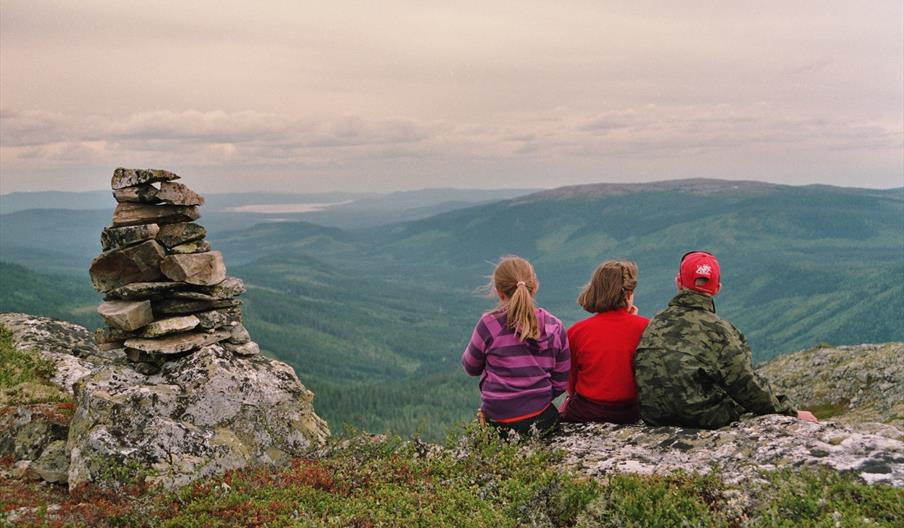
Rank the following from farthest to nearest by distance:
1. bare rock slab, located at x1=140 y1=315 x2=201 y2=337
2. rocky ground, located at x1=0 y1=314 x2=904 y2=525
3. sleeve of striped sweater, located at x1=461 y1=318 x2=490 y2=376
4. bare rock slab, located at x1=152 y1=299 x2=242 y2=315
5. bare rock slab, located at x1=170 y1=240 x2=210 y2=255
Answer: bare rock slab, located at x1=170 y1=240 x2=210 y2=255
bare rock slab, located at x1=152 y1=299 x2=242 y2=315
bare rock slab, located at x1=140 y1=315 x2=201 y2=337
sleeve of striped sweater, located at x1=461 y1=318 x2=490 y2=376
rocky ground, located at x1=0 y1=314 x2=904 y2=525

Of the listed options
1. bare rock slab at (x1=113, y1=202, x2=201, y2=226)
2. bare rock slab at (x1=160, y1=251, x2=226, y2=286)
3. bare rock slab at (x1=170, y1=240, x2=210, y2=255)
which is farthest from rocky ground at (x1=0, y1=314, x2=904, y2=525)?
bare rock slab at (x1=113, y1=202, x2=201, y2=226)

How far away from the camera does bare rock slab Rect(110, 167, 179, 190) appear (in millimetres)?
16234

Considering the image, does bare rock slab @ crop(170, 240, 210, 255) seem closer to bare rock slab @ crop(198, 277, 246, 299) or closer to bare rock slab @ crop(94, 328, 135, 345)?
bare rock slab @ crop(198, 277, 246, 299)

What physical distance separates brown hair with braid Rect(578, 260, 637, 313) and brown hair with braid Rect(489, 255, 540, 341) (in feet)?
3.67

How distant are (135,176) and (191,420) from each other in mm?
7031

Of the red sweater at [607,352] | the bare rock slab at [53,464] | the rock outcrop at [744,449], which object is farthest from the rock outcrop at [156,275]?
the rock outcrop at [744,449]

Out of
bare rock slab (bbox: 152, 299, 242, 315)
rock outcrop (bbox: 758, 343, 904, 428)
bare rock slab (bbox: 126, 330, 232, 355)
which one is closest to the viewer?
bare rock slab (bbox: 126, 330, 232, 355)

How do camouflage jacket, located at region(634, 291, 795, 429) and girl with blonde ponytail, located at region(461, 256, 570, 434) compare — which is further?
girl with blonde ponytail, located at region(461, 256, 570, 434)

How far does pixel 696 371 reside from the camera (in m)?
11.3

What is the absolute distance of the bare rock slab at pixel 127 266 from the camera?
16.0m

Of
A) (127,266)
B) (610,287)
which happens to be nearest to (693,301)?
(610,287)

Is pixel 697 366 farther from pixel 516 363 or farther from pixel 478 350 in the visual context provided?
pixel 478 350

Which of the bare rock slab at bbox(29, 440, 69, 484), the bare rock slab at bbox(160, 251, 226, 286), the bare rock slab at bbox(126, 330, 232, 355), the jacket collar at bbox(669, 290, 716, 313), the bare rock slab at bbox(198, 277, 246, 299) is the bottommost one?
the bare rock slab at bbox(29, 440, 69, 484)

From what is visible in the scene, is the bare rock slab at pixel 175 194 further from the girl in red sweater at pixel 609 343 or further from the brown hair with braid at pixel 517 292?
the girl in red sweater at pixel 609 343
